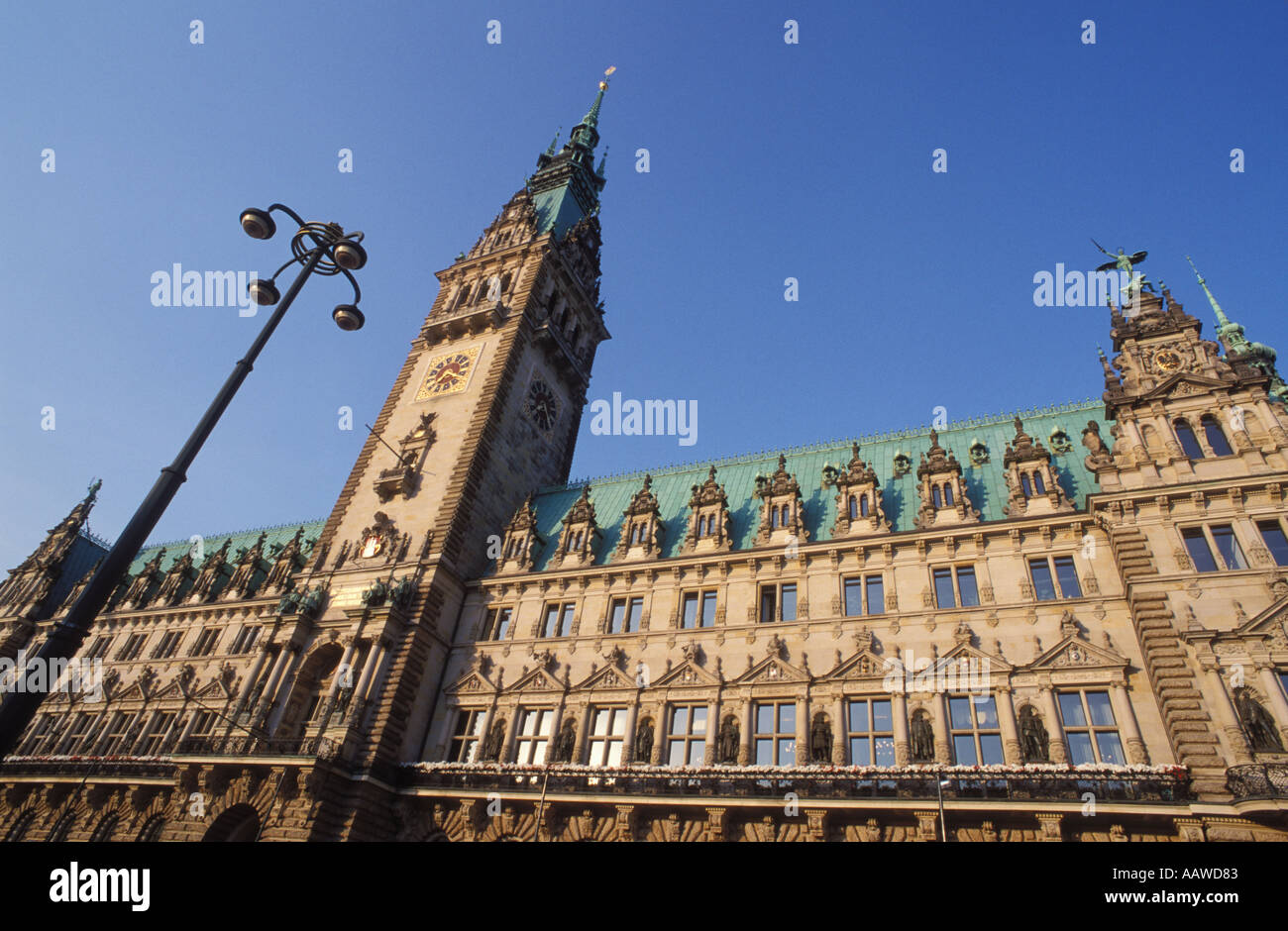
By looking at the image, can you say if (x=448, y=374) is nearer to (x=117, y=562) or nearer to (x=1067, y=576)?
(x=1067, y=576)

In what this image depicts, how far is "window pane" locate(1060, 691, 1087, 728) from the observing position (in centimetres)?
2214

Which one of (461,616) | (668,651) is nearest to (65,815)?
(461,616)

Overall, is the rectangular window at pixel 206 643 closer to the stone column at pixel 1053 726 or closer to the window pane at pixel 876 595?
the window pane at pixel 876 595

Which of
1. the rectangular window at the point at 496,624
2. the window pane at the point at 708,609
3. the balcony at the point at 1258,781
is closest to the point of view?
the balcony at the point at 1258,781

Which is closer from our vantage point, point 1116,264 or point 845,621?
point 845,621

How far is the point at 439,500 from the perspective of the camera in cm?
3769

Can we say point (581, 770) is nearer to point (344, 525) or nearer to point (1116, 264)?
point (344, 525)

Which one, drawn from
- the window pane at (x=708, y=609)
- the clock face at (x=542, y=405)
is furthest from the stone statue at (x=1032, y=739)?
the clock face at (x=542, y=405)

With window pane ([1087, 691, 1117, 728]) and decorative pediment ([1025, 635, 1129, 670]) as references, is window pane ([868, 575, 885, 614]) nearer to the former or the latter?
decorative pediment ([1025, 635, 1129, 670])

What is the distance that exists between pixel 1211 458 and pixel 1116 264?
1228 cm

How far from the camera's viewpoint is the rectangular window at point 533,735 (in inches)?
1141

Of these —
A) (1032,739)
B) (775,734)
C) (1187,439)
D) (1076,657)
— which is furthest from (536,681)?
(1187,439)

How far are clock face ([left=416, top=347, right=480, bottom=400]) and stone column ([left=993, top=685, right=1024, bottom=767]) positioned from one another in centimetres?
3167

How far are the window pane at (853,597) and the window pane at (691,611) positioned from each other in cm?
612
